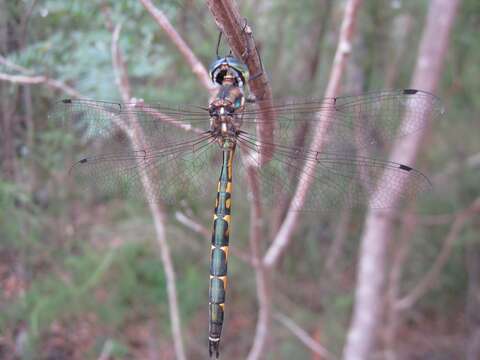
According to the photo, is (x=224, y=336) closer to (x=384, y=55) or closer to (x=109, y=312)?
(x=109, y=312)

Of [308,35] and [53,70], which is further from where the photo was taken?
[308,35]

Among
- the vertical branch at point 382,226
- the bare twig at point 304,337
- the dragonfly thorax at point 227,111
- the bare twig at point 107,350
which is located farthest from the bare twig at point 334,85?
the bare twig at point 107,350

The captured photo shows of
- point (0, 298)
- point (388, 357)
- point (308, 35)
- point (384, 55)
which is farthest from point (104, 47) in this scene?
point (388, 357)

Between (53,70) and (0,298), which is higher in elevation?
(53,70)

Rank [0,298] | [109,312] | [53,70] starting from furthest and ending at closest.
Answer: [109,312]
[0,298]
[53,70]

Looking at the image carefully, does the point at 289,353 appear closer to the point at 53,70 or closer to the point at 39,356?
the point at 39,356

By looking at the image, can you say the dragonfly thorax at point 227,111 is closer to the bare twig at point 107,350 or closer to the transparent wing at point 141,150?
the transparent wing at point 141,150

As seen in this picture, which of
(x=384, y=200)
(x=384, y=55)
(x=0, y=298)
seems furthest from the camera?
(x=384, y=55)

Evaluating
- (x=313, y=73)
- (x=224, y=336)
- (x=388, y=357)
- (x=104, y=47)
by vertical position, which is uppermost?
(x=313, y=73)
